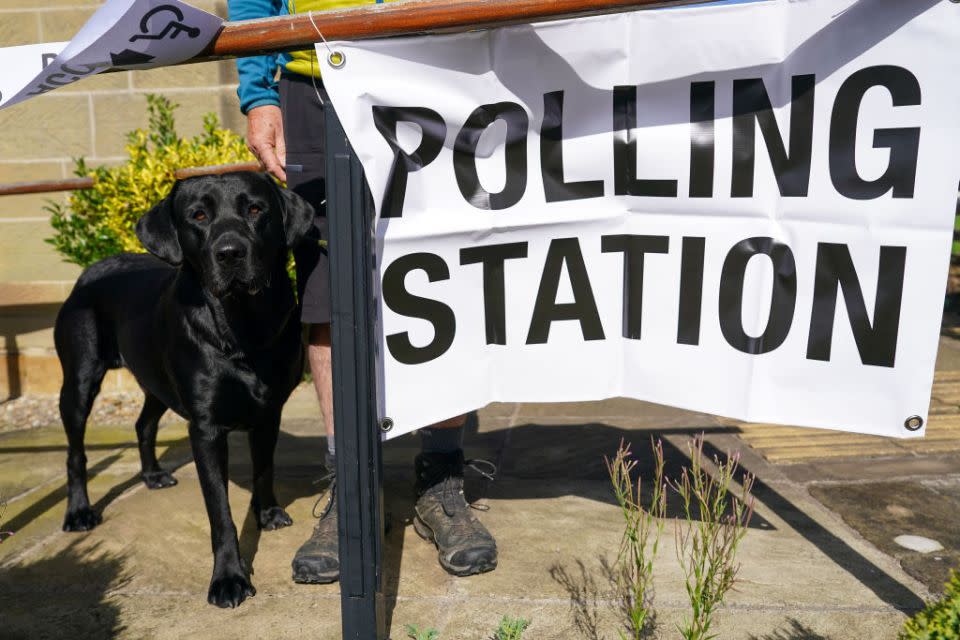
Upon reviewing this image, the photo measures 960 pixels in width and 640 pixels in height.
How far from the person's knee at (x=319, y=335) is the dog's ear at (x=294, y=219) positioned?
1.12 ft

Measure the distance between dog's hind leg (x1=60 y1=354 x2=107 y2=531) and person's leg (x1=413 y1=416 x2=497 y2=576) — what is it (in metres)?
1.26

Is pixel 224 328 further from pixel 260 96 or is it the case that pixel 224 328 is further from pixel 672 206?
pixel 672 206

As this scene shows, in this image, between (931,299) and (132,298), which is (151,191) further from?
(931,299)

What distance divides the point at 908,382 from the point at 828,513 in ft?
3.85

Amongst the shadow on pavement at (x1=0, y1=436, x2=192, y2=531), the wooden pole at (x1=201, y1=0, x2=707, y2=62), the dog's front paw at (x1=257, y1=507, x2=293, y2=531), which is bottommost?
the shadow on pavement at (x1=0, y1=436, x2=192, y2=531)

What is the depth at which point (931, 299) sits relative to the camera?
2.02 metres

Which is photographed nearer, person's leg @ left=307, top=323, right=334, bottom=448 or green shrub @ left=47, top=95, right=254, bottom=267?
person's leg @ left=307, top=323, right=334, bottom=448

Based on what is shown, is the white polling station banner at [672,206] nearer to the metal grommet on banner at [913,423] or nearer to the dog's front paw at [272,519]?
the metal grommet on banner at [913,423]

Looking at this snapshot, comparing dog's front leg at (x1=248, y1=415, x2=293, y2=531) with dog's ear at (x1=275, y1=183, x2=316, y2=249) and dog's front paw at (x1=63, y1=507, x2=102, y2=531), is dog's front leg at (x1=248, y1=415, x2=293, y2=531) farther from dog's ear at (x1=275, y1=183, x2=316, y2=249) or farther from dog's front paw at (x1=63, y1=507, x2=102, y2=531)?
dog's ear at (x1=275, y1=183, x2=316, y2=249)

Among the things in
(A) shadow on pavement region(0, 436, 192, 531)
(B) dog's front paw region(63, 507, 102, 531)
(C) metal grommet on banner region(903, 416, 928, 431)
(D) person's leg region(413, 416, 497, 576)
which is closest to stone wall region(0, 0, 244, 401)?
(A) shadow on pavement region(0, 436, 192, 531)

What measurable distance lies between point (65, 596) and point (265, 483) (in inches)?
28.7

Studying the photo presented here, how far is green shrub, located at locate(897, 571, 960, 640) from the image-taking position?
5.15 ft

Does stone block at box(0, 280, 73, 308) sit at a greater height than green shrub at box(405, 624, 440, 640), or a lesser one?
greater

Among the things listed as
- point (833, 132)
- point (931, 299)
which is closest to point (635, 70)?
point (833, 132)
